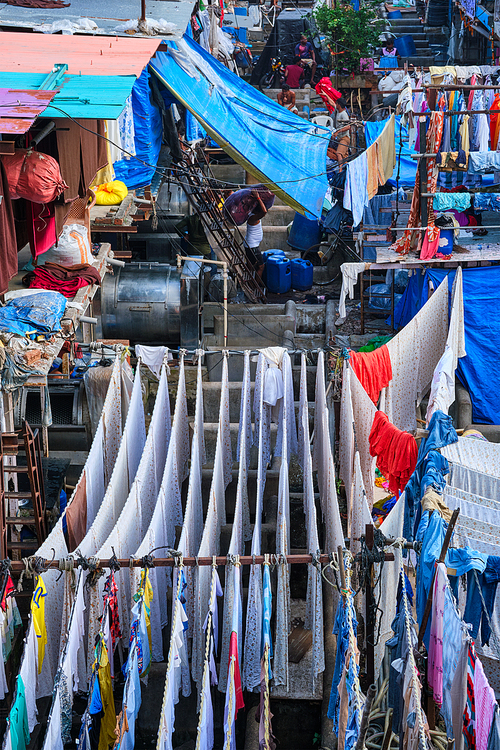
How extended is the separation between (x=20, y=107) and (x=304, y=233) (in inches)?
583

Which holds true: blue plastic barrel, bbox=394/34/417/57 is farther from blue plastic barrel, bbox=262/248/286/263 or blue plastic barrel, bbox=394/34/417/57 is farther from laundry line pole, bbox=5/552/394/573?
laundry line pole, bbox=5/552/394/573

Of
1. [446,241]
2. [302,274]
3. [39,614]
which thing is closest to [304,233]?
[302,274]

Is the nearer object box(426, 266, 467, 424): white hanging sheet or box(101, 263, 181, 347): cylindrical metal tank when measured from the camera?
box(426, 266, 467, 424): white hanging sheet

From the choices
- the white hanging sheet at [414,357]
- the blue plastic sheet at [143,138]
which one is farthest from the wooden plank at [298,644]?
the blue plastic sheet at [143,138]

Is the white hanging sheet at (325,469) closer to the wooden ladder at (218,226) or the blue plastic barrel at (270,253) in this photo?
the wooden ladder at (218,226)

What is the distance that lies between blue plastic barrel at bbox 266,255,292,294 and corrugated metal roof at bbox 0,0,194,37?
660cm

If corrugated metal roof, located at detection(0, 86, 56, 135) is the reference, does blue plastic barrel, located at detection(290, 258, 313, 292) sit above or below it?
below

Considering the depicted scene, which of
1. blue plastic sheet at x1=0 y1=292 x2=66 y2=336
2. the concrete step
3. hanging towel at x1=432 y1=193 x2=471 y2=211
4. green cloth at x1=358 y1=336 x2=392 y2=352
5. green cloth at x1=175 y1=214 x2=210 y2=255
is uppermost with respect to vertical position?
hanging towel at x1=432 y1=193 x2=471 y2=211

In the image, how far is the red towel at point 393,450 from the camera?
10.5 meters

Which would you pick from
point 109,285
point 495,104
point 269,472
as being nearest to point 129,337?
point 109,285

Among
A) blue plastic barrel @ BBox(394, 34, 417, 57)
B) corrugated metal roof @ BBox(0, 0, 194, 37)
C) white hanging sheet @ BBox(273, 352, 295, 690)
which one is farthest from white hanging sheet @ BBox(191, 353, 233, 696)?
blue plastic barrel @ BBox(394, 34, 417, 57)

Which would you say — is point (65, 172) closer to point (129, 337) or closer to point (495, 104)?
point (129, 337)

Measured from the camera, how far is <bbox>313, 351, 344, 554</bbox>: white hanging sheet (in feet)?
34.3

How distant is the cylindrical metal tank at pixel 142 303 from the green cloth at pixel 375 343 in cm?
405
